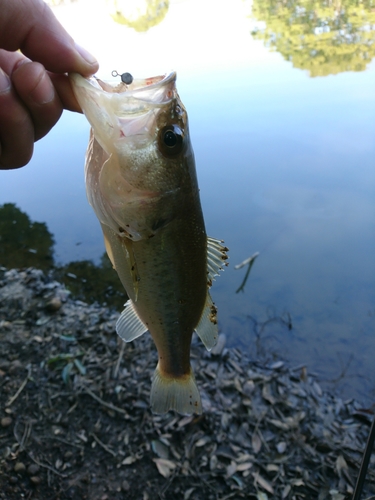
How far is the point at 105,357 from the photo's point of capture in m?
4.24

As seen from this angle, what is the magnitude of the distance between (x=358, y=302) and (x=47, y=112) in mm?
4785

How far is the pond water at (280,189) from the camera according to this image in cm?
505

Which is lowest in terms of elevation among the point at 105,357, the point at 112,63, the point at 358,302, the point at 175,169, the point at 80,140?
the point at 358,302

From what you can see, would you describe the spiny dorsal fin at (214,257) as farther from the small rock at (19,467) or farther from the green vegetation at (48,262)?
the green vegetation at (48,262)

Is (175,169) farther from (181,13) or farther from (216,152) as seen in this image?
(181,13)

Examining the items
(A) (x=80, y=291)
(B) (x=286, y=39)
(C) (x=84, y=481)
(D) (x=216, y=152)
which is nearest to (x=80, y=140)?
(D) (x=216, y=152)

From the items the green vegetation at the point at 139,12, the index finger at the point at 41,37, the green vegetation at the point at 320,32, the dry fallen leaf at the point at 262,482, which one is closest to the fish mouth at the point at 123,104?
the index finger at the point at 41,37

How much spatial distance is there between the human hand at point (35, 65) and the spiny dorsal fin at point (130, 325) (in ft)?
3.15

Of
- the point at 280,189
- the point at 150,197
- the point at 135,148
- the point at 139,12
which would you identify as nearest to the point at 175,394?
the point at 150,197

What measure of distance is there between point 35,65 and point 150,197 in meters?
0.68

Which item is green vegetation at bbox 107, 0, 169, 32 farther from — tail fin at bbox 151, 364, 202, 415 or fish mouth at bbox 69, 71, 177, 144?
tail fin at bbox 151, 364, 202, 415

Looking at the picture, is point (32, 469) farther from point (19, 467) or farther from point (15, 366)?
point (15, 366)

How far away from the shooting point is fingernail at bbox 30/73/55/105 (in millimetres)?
1607

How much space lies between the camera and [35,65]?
1585 millimetres
